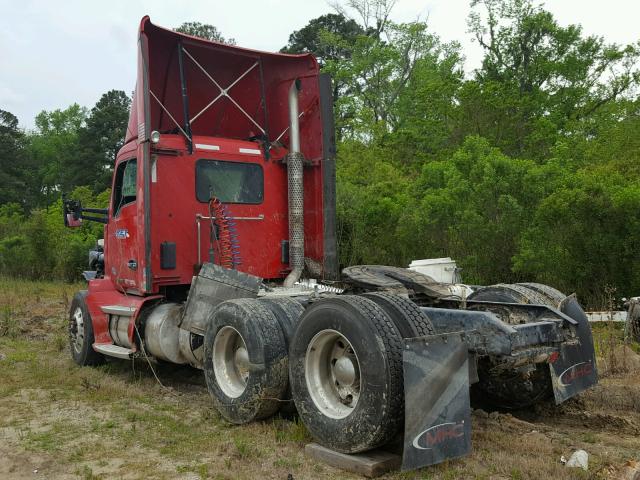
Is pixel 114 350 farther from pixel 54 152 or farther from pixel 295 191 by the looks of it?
pixel 54 152

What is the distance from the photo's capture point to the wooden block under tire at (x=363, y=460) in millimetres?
4113

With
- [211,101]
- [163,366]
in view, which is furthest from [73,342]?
[211,101]

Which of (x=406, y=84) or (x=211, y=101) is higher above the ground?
(x=406, y=84)

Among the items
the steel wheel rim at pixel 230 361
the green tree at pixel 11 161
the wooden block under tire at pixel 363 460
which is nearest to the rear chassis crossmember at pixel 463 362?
the wooden block under tire at pixel 363 460

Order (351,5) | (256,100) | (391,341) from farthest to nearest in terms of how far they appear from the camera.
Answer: (351,5), (256,100), (391,341)

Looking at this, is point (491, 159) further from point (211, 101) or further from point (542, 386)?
point (542, 386)

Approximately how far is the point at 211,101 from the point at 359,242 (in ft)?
18.7

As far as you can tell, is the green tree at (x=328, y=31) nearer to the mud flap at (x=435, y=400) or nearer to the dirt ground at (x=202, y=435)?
the dirt ground at (x=202, y=435)

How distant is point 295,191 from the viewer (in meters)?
7.89

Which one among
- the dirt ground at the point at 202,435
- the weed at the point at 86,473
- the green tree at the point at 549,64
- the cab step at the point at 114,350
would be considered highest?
the green tree at the point at 549,64

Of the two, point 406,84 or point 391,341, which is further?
point 406,84

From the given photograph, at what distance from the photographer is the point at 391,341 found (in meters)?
4.21

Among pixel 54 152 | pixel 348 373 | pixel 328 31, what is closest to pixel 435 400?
pixel 348 373

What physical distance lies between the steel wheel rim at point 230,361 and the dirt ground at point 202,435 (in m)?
0.35
